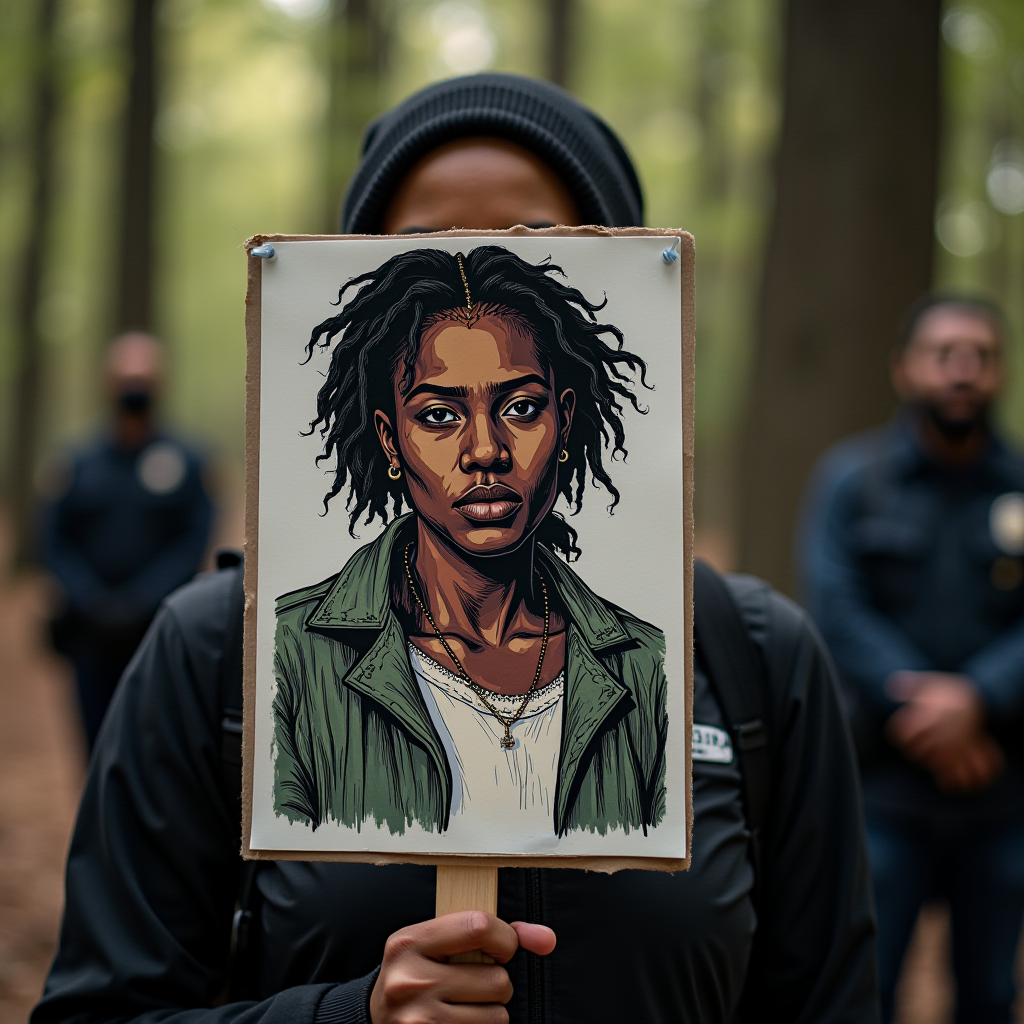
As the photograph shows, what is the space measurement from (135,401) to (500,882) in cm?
500

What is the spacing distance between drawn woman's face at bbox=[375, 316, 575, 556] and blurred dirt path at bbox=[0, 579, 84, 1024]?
3921 millimetres

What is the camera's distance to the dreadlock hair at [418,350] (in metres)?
1.34

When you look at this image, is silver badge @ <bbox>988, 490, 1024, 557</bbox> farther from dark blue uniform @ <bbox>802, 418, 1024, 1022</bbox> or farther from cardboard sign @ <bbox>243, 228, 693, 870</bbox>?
cardboard sign @ <bbox>243, 228, 693, 870</bbox>

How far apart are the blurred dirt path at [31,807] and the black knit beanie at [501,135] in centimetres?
394

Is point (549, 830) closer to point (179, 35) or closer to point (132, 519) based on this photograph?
point (132, 519)

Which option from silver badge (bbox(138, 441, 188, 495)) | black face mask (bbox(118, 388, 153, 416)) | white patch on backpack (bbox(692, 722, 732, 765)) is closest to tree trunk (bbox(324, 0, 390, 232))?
black face mask (bbox(118, 388, 153, 416))

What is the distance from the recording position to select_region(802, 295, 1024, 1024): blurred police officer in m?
3.28

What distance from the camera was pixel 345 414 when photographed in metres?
1.36

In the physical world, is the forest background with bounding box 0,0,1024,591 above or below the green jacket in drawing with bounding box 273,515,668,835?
above

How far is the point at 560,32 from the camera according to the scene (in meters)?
13.3

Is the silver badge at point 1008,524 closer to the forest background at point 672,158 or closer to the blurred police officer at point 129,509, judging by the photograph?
the forest background at point 672,158

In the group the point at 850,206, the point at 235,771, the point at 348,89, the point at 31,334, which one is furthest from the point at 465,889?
the point at 31,334

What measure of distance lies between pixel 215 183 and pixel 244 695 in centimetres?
2227

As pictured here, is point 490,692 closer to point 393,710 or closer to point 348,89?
point 393,710
